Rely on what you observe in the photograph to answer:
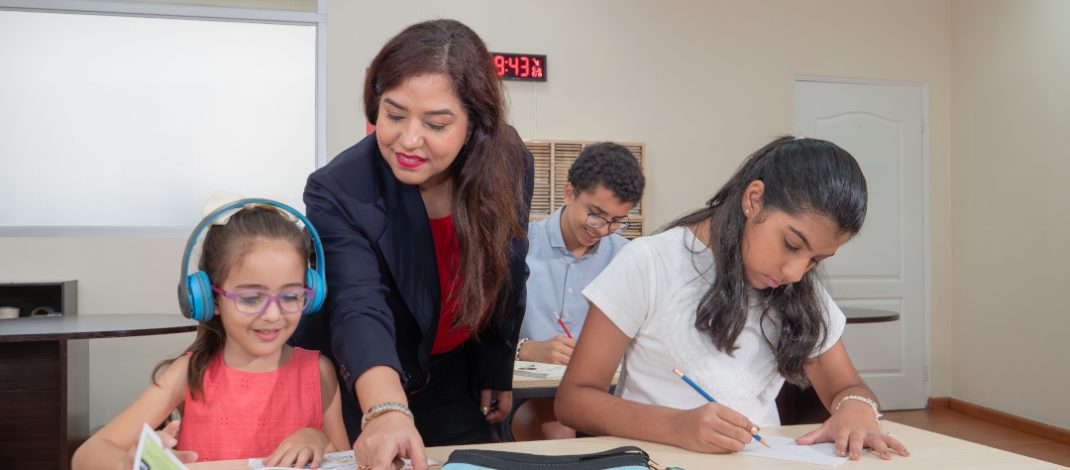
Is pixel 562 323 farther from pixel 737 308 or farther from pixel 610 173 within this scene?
pixel 737 308

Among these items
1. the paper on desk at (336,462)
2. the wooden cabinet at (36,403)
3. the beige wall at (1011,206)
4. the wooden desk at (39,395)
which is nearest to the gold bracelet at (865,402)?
the paper on desk at (336,462)

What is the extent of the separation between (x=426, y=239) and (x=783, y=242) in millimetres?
623

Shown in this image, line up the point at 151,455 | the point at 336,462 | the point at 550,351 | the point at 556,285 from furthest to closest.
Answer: the point at 556,285 < the point at 550,351 < the point at 336,462 < the point at 151,455

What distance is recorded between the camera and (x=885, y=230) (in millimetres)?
5488

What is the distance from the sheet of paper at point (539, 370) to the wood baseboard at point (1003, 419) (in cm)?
349

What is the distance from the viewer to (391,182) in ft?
4.77

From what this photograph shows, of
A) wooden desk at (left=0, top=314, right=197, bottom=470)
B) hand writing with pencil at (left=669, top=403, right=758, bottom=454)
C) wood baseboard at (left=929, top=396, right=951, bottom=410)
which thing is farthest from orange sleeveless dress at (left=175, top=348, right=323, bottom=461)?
wood baseboard at (left=929, top=396, right=951, bottom=410)

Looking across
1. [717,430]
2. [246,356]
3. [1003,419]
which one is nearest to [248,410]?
[246,356]

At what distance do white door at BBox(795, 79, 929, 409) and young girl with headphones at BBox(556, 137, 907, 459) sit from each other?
13.1 feet

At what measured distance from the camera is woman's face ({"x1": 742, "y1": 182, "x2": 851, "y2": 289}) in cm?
140

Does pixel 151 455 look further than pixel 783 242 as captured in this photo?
No

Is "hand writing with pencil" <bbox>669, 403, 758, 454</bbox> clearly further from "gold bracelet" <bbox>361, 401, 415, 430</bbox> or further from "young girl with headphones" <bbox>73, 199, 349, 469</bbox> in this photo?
"young girl with headphones" <bbox>73, 199, 349, 469</bbox>

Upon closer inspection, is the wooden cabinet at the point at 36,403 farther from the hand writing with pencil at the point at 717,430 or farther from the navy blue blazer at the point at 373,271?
the hand writing with pencil at the point at 717,430

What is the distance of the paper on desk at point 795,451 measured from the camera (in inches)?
49.0
